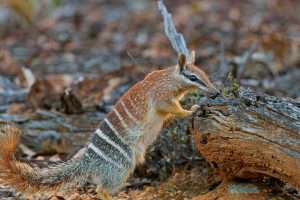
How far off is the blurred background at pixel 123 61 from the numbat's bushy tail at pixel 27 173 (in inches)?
27.0

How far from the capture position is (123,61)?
1152cm

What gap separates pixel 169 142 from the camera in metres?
6.44

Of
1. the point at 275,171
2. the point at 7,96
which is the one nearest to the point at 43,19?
the point at 7,96

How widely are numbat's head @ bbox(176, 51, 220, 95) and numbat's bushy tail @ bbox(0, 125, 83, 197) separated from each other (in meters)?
1.34

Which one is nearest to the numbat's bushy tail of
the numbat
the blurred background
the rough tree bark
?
the numbat

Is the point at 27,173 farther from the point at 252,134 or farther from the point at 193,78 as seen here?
the point at 252,134

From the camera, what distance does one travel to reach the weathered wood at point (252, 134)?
454 cm

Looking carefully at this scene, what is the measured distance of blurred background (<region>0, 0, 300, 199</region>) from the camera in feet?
Result: 21.2

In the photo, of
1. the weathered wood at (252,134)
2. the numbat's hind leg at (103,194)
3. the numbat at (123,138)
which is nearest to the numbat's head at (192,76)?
the numbat at (123,138)

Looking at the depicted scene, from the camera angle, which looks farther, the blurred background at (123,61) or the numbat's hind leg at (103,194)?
the blurred background at (123,61)

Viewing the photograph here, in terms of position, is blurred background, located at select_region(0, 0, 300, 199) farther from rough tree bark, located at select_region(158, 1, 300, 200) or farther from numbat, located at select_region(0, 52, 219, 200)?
rough tree bark, located at select_region(158, 1, 300, 200)

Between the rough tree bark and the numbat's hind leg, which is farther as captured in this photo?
the numbat's hind leg

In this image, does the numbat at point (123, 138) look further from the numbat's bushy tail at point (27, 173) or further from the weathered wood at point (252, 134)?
the weathered wood at point (252, 134)

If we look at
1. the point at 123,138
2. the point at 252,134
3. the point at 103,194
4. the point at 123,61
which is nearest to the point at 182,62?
the point at 123,138
